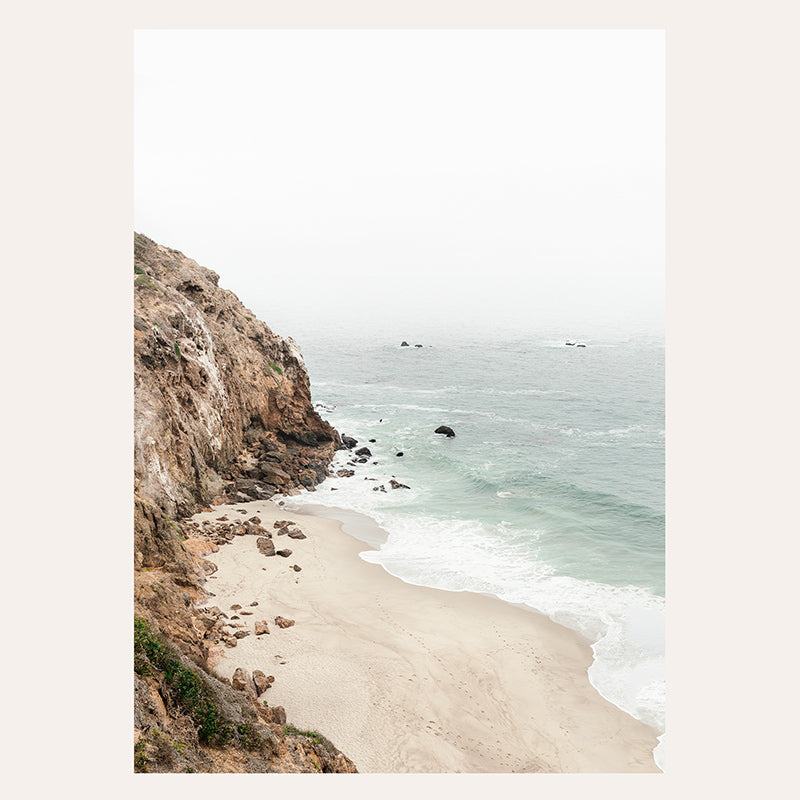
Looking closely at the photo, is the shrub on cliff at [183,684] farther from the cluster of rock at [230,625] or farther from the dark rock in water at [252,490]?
the dark rock in water at [252,490]

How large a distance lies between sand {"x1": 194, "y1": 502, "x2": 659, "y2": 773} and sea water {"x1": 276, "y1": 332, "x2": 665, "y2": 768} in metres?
1.21

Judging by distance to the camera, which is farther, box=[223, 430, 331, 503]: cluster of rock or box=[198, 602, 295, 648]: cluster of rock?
box=[223, 430, 331, 503]: cluster of rock

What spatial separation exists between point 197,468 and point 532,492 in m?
20.1

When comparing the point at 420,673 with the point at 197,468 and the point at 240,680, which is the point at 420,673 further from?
the point at 197,468

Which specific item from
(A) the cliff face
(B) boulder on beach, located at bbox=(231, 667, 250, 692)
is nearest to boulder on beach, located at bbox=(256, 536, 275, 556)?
(A) the cliff face

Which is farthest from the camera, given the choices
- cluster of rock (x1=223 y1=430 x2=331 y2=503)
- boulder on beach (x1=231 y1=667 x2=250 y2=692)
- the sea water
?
cluster of rock (x1=223 y1=430 x2=331 y2=503)

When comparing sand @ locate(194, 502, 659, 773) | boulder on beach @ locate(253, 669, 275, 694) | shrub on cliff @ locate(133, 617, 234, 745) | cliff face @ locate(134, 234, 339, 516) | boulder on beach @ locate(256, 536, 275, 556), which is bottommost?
sand @ locate(194, 502, 659, 773)

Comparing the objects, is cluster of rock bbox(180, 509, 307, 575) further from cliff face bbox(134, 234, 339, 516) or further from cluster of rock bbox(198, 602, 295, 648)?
cluster of rock bbox(198, 602, 295, 648)

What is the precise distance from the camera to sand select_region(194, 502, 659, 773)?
13.8 meters

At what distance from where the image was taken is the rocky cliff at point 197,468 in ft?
32.0

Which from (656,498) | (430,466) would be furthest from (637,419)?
(430,466)

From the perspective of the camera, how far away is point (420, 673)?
54.3 feet

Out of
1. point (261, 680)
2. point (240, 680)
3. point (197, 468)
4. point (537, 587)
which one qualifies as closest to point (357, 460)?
point (197, 468)

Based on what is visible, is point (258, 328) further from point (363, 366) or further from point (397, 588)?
point (363, 366)
